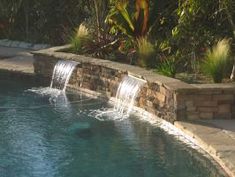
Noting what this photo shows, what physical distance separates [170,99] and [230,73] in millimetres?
1620

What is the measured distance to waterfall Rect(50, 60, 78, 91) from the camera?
39.5ft

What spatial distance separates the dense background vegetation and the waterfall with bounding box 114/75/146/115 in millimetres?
559

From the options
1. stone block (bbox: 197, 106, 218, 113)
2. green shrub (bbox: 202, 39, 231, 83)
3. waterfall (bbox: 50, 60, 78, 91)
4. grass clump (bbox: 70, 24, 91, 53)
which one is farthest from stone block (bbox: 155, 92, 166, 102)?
grass clump (bbox: 70, 24, 91, 53)

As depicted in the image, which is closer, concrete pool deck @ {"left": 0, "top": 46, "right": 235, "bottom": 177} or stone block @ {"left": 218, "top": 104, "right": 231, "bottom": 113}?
concrete pool deck @ {"left": 0, "top": 46, "right": 235, "bottom": 177}

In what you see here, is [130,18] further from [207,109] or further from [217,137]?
[217,137]

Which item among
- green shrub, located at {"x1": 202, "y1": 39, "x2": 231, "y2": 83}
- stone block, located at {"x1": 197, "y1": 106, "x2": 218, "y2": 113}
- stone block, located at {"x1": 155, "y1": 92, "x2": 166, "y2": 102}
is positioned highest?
green shrub, located at {"x1": 202, "y1": 39, "x2": 231, "y2": 83}

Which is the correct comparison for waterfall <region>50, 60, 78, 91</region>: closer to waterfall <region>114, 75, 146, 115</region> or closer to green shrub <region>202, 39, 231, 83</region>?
waterfall <region>114, 75, 146, 115</region>

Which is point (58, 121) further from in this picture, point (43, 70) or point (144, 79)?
point (43, 70)

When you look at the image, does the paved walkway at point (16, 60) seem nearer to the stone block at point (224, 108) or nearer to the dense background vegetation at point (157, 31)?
the dense background vegetation at point (157, 31)

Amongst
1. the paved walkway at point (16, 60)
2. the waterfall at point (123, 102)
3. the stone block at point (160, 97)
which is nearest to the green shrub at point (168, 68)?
the waterfall at point (123, 102)

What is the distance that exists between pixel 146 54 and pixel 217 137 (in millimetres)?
3532

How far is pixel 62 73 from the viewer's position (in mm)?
12312

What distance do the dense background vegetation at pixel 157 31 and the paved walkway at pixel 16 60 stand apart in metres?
1.19

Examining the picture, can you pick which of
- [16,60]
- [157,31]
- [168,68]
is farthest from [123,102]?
[16,60]
